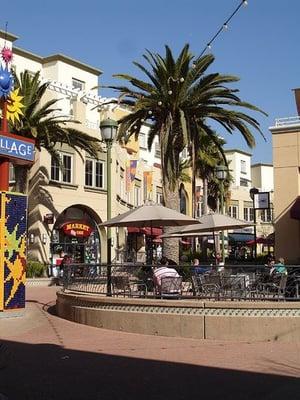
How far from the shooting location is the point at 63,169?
3503 centimetres

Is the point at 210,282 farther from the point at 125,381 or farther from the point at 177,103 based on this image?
the point at 177,103

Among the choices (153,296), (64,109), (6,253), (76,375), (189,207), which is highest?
(64,109)

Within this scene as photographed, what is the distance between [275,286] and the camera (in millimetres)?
11297

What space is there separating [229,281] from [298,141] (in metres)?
18.3

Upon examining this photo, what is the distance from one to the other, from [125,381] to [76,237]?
2928cm

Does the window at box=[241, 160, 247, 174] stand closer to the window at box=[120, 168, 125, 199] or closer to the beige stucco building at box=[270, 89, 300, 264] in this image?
the window at box=[120, 168, 125, 199]

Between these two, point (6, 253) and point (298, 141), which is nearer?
point (6, 253)

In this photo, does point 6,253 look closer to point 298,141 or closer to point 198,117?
point 198,117

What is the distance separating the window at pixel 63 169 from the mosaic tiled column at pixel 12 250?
19.7m

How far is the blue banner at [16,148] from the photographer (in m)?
13.6

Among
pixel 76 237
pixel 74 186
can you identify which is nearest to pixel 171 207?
pixel 74 186

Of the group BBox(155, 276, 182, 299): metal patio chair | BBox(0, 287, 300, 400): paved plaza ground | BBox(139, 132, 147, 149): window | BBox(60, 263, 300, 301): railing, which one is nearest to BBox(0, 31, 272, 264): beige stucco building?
BBox(139, 132, 147, 149): window

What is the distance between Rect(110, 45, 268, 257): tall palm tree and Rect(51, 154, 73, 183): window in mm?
11748

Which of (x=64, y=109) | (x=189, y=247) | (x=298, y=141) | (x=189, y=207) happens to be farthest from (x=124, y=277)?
(x=189, y=207)
